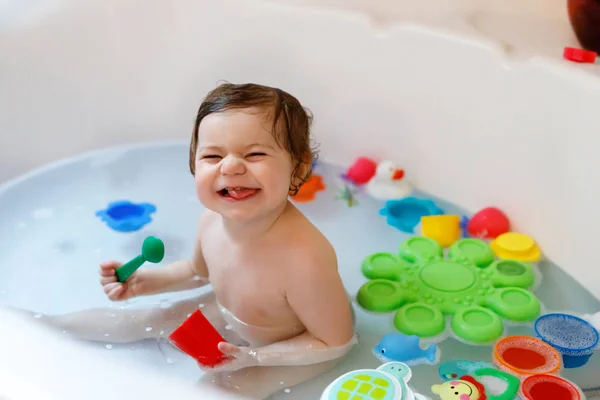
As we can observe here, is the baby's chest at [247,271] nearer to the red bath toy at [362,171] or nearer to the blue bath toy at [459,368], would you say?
the blue bath toy at [459,368]

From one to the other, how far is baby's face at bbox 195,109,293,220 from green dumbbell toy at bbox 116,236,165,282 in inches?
4.2

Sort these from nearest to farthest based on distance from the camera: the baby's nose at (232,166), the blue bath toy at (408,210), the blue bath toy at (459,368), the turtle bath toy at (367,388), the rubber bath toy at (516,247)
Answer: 1. the turtle bath toy at (367,388)
2. the baby's nose at (232,166)
3. the blue bath toy at (459,368)
4. the rubber bath toy at (516,247)
5. the blue bath toy at (408,210)

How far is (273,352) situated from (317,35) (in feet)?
2.22

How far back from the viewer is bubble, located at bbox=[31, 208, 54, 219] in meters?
1.30

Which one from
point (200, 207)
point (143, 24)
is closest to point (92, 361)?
point (200, 207)

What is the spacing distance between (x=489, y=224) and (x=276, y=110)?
0.51 metres

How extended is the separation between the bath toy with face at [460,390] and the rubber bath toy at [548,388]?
0.05 m

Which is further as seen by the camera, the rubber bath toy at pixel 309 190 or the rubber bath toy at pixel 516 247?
the rubber bath toy at pixel 309 190

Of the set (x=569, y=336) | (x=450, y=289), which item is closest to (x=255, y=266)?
(x=450, y=289)

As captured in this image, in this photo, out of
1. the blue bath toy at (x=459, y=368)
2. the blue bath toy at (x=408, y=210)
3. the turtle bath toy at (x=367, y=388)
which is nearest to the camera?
the turtle bath toy at (x=367, y=388)

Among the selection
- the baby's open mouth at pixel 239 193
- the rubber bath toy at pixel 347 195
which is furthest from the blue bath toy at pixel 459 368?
the rubber bath toy at pixel 347 195

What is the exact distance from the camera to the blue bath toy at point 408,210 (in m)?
1.26

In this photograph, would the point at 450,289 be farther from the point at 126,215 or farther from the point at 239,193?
the point at 126,215

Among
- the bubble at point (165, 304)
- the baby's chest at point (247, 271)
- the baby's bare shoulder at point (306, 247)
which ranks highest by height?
the baby's bare shoulder at point (306, 247)
